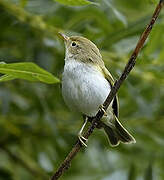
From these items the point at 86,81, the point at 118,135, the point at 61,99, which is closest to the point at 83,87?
the point at 86,81

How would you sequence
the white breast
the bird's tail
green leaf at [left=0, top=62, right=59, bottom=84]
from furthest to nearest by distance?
1. the bird's tail
2. the white breast
3. green leaf at [left=0, top=62, right=59, bottom=84]

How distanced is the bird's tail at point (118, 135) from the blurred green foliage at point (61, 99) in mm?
205

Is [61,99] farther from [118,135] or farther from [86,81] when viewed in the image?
[86,81]

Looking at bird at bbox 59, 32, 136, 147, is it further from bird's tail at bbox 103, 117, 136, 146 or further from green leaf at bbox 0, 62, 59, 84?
green leaf at bbox 0, 62, 59, 84

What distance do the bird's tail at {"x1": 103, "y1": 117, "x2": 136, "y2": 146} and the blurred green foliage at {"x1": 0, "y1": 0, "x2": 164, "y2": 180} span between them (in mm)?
205

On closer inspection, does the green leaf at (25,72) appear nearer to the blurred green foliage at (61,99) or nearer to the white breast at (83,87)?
the white breast at (83,87)

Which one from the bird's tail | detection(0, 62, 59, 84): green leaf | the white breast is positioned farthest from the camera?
the bird's tail

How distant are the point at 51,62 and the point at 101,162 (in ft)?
2.55

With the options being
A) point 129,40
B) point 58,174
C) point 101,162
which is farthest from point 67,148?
point 58,174

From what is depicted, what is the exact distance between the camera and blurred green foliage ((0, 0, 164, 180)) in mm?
2465

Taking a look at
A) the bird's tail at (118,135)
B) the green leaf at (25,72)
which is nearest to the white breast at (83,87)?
the bird's tail at (118,135)

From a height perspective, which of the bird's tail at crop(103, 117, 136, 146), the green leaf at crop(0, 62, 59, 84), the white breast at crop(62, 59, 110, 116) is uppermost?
the bird's tail at crop(103, 117, 136, 146)

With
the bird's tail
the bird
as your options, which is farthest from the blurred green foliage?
the bird's tail

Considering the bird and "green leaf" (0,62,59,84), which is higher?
the bird
